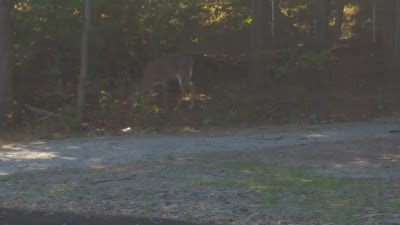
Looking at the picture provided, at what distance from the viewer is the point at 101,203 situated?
916 centimetres

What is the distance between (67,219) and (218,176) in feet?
9.23

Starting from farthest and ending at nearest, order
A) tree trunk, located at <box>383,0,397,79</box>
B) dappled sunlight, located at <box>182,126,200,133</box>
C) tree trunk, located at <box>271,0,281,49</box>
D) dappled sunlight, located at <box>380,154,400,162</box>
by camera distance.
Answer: tree trunk, located at <box>271,0,281,49</box>
tree trunk, located at <box>383,0,397,79</box>
dappled sunlight, located at <box>182,126,200,133</box>
dappled sunlight, located at <box>380,154,400,162</box>

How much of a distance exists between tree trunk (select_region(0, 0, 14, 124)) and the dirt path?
3.16m

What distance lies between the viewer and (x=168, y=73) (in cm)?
1925

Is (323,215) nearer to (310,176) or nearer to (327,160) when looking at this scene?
(310,176)

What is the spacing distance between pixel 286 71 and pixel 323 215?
38.9ft

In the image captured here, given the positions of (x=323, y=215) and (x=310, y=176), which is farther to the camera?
(x=310, y=176)

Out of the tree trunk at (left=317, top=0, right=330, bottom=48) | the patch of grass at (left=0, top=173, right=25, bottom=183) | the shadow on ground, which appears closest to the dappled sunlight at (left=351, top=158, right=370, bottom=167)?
the shadow on ground

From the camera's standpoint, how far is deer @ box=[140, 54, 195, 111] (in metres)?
19.2

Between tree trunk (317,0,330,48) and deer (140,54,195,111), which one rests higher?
tree trunk (317,0,330,48)

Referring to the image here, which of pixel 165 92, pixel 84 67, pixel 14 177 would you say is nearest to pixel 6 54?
pixel 84 67

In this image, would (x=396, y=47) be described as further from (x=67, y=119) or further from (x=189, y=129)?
(x=67, y=119)

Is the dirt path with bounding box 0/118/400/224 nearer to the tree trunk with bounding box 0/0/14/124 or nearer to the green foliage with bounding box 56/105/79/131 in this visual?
the green foliage with bounding box 56/105/79/131

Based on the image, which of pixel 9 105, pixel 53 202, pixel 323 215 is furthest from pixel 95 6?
pixel 323 215
